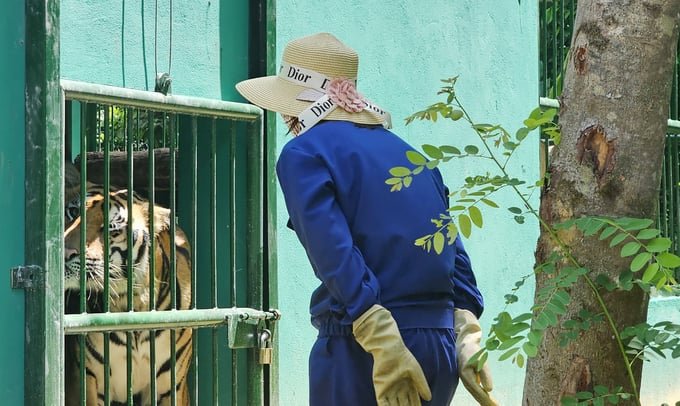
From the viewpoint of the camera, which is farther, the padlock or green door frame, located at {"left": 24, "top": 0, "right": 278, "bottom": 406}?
the padlock

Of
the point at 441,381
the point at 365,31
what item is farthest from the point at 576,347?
the point at 365,31

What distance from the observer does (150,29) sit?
5371 mm

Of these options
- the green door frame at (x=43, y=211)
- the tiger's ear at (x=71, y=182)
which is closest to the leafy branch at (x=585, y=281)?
the green door frame at (x=43, y=211)

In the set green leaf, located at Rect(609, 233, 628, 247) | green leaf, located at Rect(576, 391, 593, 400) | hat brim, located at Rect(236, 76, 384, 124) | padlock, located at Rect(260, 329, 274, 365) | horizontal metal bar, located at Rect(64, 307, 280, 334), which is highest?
hat brim, located at Rect(236, 76, 384, 124)

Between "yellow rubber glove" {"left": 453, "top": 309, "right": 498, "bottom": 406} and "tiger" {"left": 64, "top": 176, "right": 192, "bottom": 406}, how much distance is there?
1973 millimetres

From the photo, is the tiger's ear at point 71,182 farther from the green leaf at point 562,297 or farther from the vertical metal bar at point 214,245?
the green leaf at point 562,297

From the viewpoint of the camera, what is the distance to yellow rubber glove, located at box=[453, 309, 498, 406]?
398cm

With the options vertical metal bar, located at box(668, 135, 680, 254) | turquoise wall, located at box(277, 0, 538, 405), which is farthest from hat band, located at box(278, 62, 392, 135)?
vertical metal bar, located at box(668, 135, 680, 254)

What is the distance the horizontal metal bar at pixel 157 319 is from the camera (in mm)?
4855

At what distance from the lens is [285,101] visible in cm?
411

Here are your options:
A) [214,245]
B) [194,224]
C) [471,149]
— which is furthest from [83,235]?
[471,149]

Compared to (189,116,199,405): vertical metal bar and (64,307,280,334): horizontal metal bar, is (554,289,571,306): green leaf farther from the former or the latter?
(189,116,199,405): vertical metal bar

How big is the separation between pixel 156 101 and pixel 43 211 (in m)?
0.80

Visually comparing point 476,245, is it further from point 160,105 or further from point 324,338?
point 324,338
